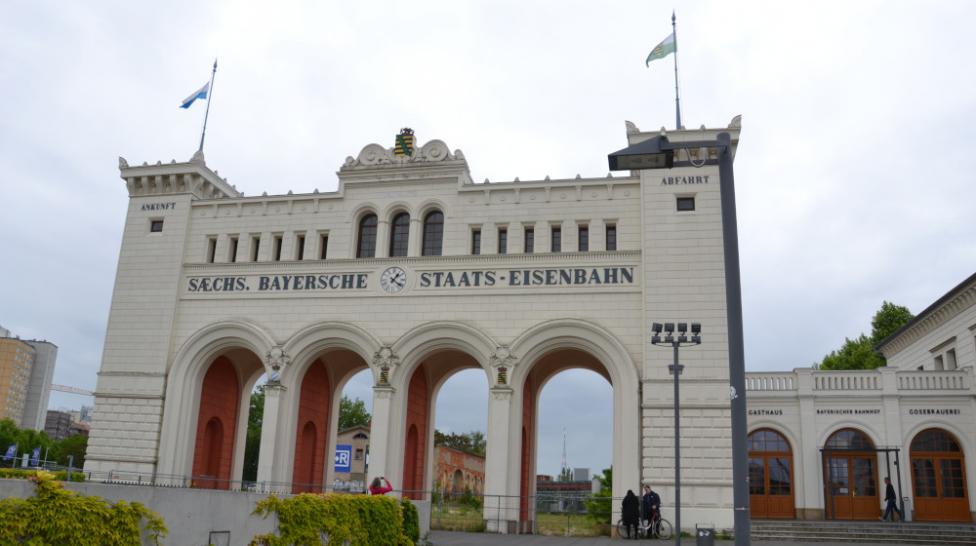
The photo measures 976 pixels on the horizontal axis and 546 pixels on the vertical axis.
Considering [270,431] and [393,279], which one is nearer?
[270,431]

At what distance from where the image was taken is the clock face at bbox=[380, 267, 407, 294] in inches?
1144

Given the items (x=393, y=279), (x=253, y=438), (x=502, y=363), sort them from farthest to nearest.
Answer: (x=253, y=438) < (x=393, y=279) < (x=502, y=363)

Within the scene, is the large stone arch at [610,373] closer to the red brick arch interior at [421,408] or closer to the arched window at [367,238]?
the red brick arch interior at [421,408]

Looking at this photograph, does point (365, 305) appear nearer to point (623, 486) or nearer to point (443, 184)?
point (443, 184)

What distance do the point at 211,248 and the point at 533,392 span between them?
13.7 meters

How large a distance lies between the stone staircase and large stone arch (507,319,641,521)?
4166 millimetres

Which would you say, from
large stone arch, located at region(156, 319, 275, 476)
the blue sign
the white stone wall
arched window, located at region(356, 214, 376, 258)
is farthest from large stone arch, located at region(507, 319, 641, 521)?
the blue sign

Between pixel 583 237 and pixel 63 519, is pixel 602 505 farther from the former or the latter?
pixel 63 519

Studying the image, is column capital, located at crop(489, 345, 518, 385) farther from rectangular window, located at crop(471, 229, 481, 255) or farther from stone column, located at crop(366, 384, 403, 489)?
rectangular window, located at crop(471, 229, 481, 255)

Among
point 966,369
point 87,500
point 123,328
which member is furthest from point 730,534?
point 123,328

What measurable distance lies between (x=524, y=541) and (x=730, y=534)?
6273 mm

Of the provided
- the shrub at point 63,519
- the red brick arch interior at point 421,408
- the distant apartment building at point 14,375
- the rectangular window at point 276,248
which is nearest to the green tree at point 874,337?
the red brick arch interior at point 421,408

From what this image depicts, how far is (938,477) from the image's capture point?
27875 millimetres

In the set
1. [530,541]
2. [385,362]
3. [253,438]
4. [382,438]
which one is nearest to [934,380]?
[530,541]
